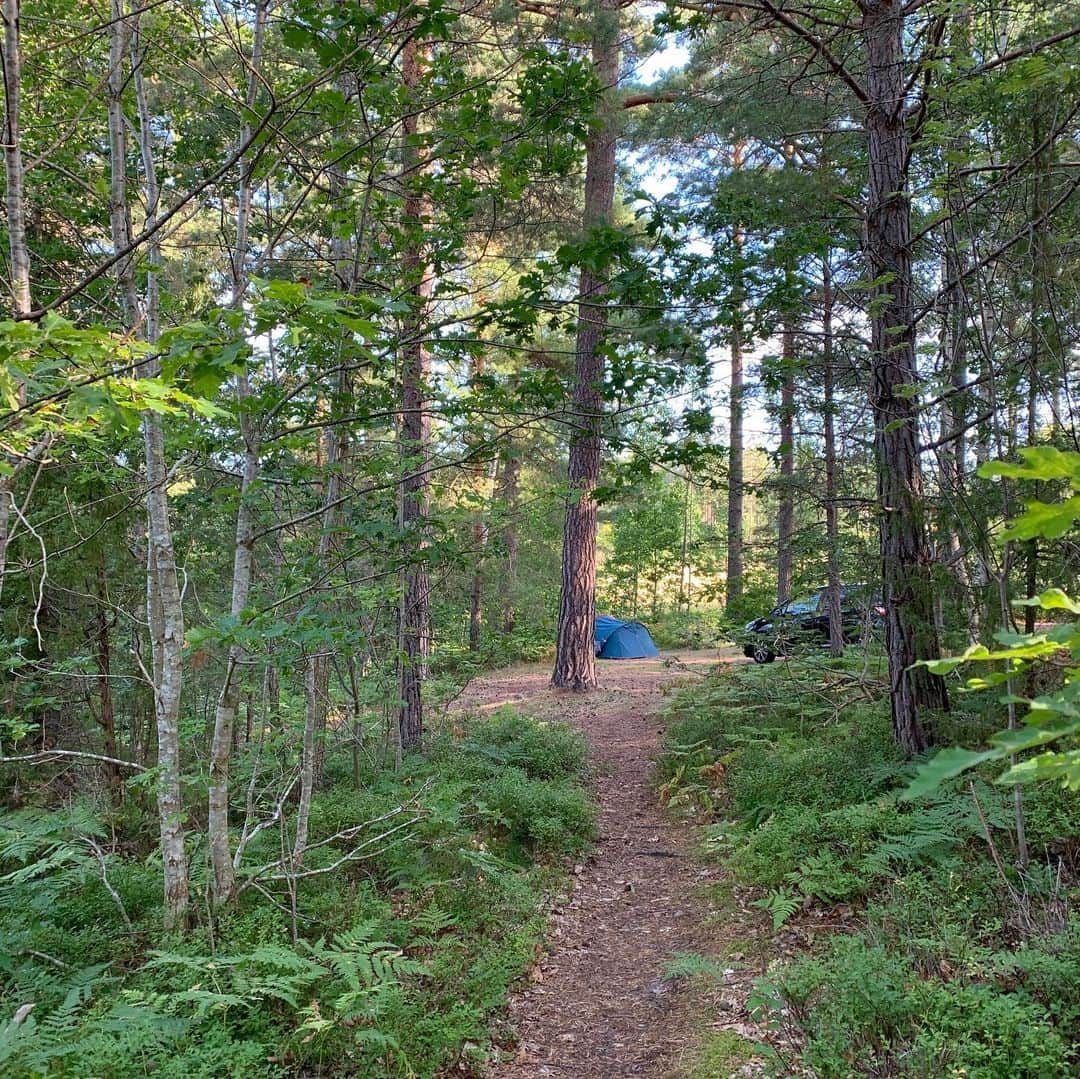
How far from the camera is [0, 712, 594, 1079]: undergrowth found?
2889 mm

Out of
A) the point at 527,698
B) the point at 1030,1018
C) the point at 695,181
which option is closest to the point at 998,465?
the point at 1030,1018

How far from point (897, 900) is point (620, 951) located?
1716 mm

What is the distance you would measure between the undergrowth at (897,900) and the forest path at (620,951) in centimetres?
43

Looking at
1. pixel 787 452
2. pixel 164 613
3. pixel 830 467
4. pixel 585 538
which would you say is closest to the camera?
pixel 164 613

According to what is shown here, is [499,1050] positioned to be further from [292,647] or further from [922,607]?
[922,607]

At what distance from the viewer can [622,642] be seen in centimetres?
1733

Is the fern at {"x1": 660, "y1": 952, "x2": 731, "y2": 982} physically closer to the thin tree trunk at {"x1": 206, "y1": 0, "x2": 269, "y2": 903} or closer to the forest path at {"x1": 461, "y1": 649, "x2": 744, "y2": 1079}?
the forest path at {"x1": 461, "y1": 649, "x2": 744, "y2": 1079}

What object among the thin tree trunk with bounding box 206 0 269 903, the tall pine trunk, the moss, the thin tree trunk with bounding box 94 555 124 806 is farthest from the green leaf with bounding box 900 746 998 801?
the thin tree trunk with bounding box 94 555 124 806

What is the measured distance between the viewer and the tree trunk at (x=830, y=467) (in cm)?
711

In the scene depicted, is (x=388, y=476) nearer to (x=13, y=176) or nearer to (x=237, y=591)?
(x=237, y=591)

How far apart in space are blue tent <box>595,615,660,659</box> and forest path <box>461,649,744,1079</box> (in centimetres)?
881

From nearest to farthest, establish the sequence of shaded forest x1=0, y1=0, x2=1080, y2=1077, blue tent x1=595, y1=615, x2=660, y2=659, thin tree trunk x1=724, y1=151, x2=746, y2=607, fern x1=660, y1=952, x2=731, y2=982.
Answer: shaded forest x1=0, y1=0, x2=1080, y2=1077
fern x1=660, y1=952, x2=731, y2=982
thin tree trunk x1=724, y1=151, x2=746, y2=607
blue tent x1=595, y1=615, x2=660, y2=659

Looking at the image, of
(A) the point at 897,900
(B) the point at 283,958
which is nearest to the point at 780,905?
(A) the point at 897,900

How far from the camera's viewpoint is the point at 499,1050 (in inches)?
137
